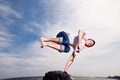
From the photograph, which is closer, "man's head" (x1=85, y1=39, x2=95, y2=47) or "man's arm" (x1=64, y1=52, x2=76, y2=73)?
"man's arm" (x1=64, y1=52, x2=76, y2=73)

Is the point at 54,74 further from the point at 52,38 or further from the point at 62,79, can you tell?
the point at 52,38

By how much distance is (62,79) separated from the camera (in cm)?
1008

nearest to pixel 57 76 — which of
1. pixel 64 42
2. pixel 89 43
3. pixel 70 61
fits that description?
pixel 70 61

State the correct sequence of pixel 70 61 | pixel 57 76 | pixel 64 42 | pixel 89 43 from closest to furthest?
pixel 70 61 < pixel 64 42 < pixel 89 43 < pixel 57 76

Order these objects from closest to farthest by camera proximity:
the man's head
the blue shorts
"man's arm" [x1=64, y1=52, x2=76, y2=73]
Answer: "man's arm" [x1=64, y1=52, x2=76, y2=73], the blue shorts, the man's head

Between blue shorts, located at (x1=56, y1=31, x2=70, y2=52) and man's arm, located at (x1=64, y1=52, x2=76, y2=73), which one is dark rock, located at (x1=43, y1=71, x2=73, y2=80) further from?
blue shorts, located at (x1=56, y1=31, x2=70, y2=52)

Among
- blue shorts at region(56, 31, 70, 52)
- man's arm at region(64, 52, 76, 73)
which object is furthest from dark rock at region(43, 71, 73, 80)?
blue shorts at region(56, 31, 70, 52)

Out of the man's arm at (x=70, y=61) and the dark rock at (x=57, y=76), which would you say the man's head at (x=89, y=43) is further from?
the dark rock at (x=57, y=76)

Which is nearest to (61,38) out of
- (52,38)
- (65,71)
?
(52,38)

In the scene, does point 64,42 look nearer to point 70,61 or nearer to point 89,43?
point 70,61

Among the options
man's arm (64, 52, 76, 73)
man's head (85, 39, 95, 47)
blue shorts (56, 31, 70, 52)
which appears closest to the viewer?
man's arm (64, 52, 76, 73)

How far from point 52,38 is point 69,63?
4.83ft

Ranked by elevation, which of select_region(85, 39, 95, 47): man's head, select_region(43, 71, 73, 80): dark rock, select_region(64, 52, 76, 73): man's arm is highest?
select_region(85, 39, 95, 47): man's head

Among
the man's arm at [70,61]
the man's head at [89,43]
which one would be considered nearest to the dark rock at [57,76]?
the man's arm at [70,61]
